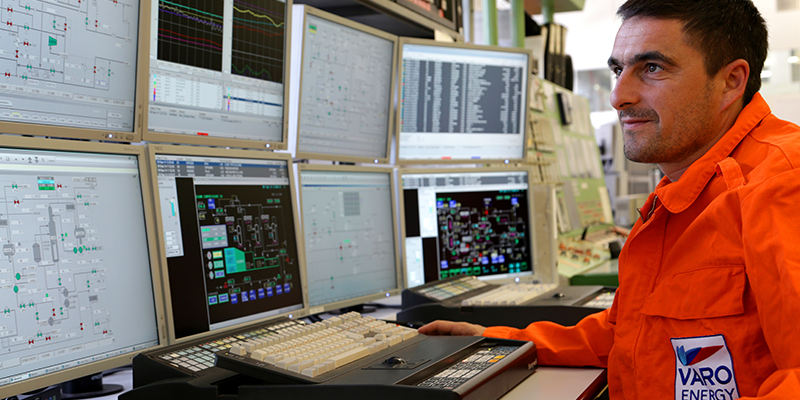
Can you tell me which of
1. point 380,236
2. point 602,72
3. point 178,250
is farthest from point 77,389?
point 602,72

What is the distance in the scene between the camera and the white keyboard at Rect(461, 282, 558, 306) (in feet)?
4.81

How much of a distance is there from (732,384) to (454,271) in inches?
46.6

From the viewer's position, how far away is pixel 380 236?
5.90ft

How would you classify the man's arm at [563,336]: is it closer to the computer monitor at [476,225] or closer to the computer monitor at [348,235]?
the computer monitor at [348,235]

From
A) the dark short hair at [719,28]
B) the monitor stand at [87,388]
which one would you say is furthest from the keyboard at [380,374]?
the dark short hair at [719,28]

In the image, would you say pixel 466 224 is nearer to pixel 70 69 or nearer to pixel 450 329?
pixel 450 329

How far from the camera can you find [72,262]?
1.00 metres

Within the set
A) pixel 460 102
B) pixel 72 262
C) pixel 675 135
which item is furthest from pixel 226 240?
pixel 460 102

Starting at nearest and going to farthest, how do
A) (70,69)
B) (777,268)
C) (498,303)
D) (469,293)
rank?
(777,268), (70,69), (498,303), (469,293)

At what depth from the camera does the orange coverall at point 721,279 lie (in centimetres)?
70

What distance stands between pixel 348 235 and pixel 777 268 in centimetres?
116

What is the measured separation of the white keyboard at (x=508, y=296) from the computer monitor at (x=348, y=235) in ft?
1.09

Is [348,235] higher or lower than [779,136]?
lower

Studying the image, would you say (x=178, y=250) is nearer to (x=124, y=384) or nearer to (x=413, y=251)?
(x=124, y=384)
